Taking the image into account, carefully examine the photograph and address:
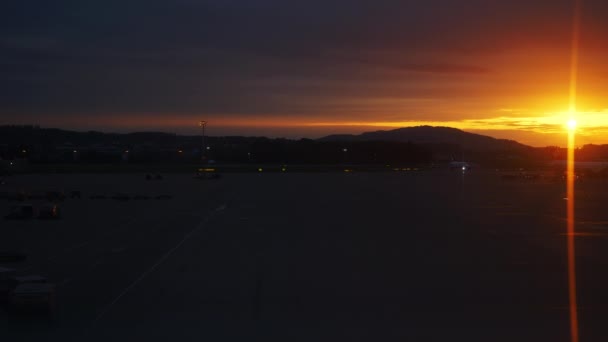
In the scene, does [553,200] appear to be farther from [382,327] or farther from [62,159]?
[62,159]

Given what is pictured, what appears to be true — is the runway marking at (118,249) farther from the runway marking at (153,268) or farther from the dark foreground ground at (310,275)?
the runway marking at (153,268)

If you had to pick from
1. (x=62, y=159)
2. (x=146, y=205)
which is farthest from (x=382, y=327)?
(x=62, y=159)

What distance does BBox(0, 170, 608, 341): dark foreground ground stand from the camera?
48.5ft

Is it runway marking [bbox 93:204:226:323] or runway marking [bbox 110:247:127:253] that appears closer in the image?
runway marking [bbox 93:204:226:323]

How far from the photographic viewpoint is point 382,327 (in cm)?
1488

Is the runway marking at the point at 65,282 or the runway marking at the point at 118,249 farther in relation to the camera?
the runway marking at the point at 118,249

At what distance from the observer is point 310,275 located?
68.5 ft

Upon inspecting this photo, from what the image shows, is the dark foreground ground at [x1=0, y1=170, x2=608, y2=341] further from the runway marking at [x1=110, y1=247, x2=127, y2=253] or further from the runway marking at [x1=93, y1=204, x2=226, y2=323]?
the runway marking at [x1=110, y1=247, x2=127, y2=253]

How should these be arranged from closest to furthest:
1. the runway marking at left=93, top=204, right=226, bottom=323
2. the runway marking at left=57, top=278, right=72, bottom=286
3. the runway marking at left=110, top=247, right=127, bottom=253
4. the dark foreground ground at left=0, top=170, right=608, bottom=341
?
the dark foreground ground at left=0, top=170, right=608, bottom=341 < the runway marking at left=93, top=204, right=226, bottom=323 < the runway marking at left=57, top=278, right=72, bottom=286 < the runway marking at left=110, top=247, right=127, bottom=253

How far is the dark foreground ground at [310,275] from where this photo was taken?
1479cm

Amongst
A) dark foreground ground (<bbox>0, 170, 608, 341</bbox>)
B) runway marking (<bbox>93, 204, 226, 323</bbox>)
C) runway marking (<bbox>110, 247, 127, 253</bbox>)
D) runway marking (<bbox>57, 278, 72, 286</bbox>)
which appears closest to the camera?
dark foreground ground (<bbox>0, 170, 608, 341</bbox>)

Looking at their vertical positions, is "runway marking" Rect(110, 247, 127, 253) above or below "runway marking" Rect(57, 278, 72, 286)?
below

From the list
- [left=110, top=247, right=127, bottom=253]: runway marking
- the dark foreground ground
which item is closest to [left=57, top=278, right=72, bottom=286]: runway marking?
the dark foreground ground

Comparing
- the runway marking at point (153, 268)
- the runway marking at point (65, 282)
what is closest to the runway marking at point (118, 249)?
the runway marking at point (153, 268)
